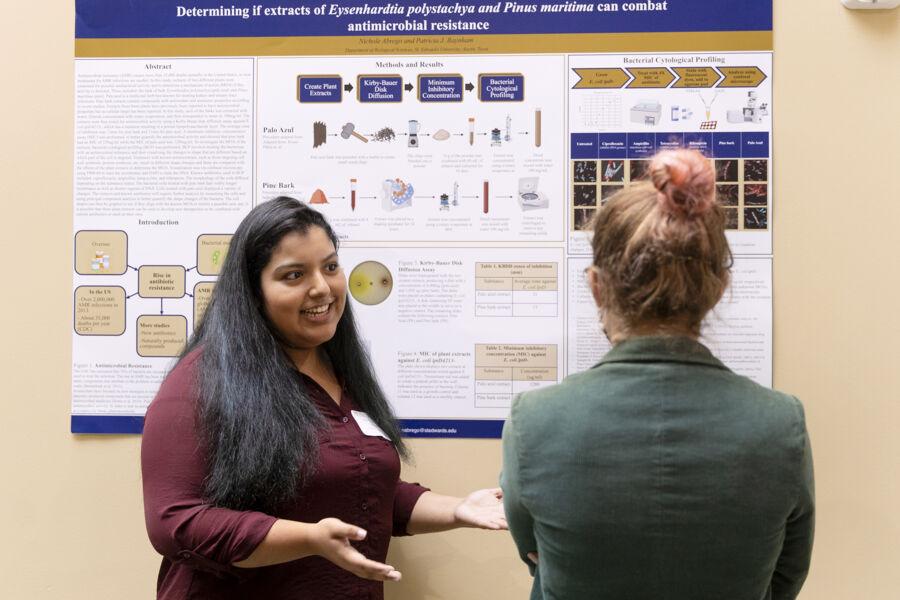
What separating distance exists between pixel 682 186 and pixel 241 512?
3.02 ft

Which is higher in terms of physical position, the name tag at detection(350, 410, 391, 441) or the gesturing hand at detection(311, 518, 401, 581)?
the name tag at detection(350, 410, 391, 441)

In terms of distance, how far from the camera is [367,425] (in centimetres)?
162

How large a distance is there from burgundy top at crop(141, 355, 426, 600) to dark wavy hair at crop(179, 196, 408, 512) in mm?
31

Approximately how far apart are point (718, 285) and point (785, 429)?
0.21m

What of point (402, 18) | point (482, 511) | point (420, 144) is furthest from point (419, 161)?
point (482, 511)

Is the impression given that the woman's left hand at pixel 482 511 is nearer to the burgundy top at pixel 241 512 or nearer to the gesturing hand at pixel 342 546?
the burgundy top at pixel 241 512

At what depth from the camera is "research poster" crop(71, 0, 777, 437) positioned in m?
1.96

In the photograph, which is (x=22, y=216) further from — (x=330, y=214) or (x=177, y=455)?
(x=177, y=455)

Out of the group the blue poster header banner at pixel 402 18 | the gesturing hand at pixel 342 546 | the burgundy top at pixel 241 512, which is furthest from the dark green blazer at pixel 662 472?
the blue poster header banner at pixel 402 18

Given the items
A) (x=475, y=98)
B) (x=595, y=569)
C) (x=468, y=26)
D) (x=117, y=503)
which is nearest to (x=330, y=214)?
(x=475, y=98)

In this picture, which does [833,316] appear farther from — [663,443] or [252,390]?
[252,390]

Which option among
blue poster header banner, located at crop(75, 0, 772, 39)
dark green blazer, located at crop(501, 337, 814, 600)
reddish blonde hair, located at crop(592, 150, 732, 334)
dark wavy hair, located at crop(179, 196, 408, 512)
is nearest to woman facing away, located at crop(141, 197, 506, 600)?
dark wavy hair, located at crop(179, 196, 408, 512)

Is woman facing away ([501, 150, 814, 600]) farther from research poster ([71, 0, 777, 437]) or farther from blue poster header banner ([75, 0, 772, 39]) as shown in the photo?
blue poster header banner ([75, 0, 772, 39])

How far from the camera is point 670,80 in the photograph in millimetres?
1957
